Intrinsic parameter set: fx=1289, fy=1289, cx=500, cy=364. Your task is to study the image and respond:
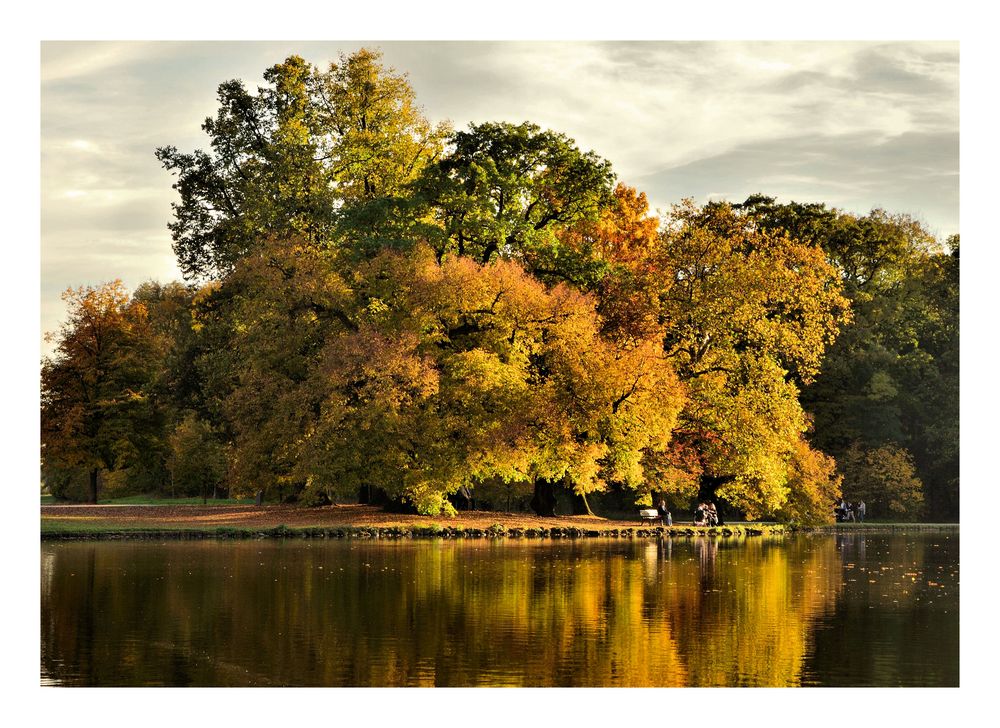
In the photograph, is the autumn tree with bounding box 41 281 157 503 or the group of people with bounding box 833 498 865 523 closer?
the autumn tree with bounding box 41 281 157 503

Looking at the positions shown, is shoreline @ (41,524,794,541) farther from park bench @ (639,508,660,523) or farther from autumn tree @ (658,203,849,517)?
autumn tree @ (658,203,849,517)

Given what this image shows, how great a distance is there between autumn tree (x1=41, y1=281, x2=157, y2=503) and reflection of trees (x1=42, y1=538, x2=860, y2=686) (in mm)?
21130

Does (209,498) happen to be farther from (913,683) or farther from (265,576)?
(913,683)

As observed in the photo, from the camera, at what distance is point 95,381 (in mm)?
49375

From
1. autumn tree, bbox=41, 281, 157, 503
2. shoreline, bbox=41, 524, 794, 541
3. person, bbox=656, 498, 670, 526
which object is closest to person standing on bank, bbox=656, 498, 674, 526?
person, bbox=656, 498, 670, 526

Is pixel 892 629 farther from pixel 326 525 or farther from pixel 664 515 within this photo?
pixel 664 515

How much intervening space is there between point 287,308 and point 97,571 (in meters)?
18.1

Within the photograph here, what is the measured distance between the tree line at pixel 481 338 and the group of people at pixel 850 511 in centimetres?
76

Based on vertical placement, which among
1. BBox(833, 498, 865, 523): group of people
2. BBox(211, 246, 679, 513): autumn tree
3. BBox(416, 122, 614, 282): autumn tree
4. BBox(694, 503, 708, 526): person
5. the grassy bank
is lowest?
BBox(833, 498, 865, 523): group of people

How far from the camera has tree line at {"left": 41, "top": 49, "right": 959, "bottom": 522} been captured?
126 feet

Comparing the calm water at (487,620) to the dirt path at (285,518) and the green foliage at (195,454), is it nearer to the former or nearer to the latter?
the dirt path at (285,518)

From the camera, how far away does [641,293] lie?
141 ft

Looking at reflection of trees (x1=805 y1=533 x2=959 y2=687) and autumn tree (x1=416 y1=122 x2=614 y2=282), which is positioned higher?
autumn tree (x1=416 y1=122 x2=614 y2=282)
